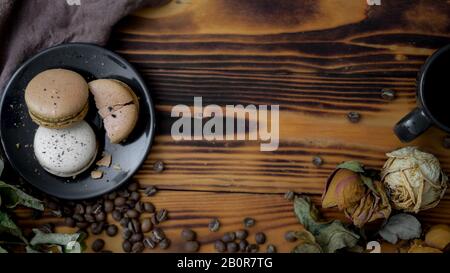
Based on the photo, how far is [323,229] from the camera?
1.34 m

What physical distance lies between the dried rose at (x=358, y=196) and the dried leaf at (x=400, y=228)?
0.07m

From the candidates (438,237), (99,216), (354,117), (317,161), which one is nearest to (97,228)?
(99,216)

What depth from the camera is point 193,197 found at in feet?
4.61

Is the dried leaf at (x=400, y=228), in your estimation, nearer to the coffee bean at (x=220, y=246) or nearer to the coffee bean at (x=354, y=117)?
the coffee bean at (x=354, y=117)

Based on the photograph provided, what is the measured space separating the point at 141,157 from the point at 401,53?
58cm

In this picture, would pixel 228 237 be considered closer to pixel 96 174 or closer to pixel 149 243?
pixel 149 243

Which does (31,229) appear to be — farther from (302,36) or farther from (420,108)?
(420,108)

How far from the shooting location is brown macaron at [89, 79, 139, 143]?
4.30 ft

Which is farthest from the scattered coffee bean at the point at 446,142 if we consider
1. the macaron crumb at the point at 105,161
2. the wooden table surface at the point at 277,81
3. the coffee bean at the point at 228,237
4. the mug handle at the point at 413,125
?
the macaron crumb at the point at 105,161

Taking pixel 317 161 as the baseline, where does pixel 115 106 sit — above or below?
above

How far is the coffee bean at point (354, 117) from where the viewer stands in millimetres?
1399

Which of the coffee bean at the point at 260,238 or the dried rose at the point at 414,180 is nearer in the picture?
the dried rose at the point at 414,180

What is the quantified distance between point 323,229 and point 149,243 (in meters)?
0.35
